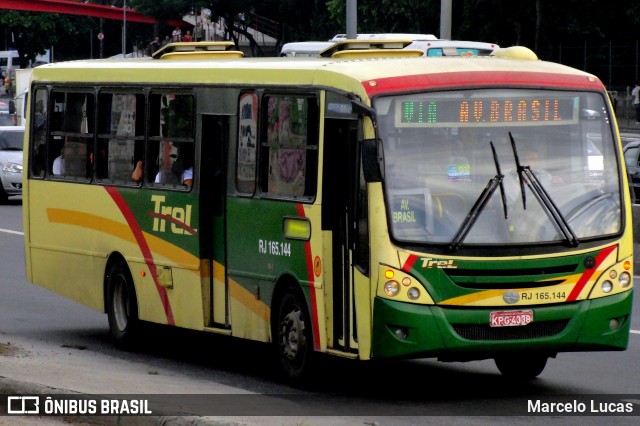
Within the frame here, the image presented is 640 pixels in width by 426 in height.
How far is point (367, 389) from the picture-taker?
452 inches

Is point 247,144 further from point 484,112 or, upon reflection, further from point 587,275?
point 587,275

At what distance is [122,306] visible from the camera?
47.6 feet

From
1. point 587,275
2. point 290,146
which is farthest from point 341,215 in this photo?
point 587,275

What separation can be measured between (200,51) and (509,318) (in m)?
5.54

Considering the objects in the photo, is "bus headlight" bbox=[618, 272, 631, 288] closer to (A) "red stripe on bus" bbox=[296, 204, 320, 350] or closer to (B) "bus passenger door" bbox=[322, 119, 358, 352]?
(B) "bus passenger door" bbox=[322, 119, 358, 352]

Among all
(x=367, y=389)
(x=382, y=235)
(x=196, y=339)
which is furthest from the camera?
(x=196, y=339)

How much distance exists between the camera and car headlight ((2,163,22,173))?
3255cm

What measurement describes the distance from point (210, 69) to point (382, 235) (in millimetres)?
3208

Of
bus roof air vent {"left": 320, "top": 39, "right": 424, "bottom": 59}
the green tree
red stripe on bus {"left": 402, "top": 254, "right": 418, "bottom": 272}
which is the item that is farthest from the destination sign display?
the green tree

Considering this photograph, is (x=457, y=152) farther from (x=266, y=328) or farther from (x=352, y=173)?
(x=266, y=328)

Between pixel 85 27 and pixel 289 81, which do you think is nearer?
pixel 289 81

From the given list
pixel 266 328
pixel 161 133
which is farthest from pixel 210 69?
pixel 266 328

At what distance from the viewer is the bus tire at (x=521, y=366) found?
11750mm

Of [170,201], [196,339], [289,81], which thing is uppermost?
Result: [289,81]
